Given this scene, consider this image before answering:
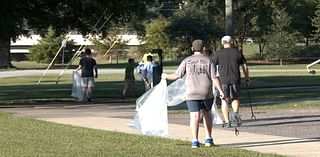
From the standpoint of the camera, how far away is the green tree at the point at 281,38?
77.3 metres

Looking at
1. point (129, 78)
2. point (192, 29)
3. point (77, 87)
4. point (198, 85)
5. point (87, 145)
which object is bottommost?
point (77, 87)

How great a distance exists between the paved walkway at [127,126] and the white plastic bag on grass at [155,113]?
444 mm

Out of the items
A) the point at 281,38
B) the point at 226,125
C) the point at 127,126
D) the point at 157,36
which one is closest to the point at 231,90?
the point at 226,125

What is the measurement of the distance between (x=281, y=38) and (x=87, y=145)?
6553cm

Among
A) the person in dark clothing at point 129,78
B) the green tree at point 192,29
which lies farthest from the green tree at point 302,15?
the person in dark clothing at point 129,78

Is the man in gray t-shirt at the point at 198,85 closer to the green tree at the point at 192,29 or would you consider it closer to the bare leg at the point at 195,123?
the bare leg at the point at 195,123

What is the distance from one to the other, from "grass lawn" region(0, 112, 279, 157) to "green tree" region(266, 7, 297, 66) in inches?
2475

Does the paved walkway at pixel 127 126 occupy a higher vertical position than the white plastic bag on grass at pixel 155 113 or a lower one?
lower

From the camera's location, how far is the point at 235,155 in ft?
→ 38.4

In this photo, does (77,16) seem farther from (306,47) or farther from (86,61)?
(306,47)

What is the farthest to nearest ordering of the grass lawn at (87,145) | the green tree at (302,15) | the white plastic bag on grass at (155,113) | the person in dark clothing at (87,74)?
the green tree at (302,15) → the person in dark clothing at (87,74) → the white plastic bag on grass at (155,113) → the grass lawn at (87,145)

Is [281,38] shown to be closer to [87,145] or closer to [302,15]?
[302,15]

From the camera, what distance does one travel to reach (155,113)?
14.5 metres

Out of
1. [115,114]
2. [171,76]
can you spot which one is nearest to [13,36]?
[115,114]
